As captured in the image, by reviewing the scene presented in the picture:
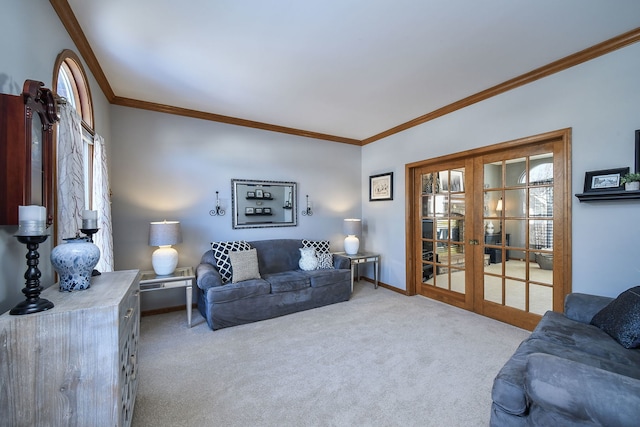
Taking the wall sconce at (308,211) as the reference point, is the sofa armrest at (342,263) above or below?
below

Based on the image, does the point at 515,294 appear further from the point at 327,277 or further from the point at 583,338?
the point at 327,277

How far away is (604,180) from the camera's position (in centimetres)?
226

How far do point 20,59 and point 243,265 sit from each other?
8.40 feet

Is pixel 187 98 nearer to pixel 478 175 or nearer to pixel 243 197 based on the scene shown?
pixel 243 197

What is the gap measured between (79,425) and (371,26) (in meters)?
2.82

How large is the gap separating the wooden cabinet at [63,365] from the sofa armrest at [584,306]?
9.85ft

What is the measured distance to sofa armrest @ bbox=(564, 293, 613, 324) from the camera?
1997mm

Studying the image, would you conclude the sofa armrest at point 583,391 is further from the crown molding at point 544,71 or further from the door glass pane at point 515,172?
the crown molding at point 544,71

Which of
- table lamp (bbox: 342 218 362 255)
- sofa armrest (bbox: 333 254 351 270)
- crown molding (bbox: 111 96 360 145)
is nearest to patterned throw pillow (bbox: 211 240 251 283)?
sofa armrest (bbox: 333 254 351 270)

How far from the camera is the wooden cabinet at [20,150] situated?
45.2 inches

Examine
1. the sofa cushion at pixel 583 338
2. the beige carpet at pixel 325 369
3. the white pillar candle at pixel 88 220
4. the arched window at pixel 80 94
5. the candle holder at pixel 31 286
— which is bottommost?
the beige carpet at pixel 325 369

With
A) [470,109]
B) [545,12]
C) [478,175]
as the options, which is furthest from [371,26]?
[478,175]

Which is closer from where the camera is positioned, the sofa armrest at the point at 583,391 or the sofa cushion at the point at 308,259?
the sofa armrest at the point at 583,391

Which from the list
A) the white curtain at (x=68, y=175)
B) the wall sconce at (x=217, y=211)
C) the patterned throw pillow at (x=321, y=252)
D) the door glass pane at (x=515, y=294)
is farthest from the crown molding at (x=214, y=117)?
the door glass pane at (x=515, y=294)
